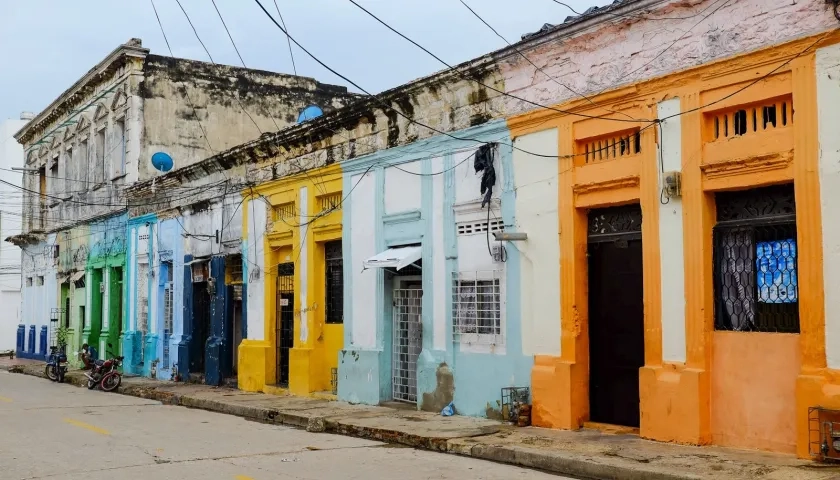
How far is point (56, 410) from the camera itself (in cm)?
1586

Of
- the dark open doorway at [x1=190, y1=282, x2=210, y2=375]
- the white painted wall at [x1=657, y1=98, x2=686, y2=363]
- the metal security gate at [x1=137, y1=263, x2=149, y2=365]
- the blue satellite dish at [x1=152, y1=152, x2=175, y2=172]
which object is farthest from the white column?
the metal security gate at [x1=137, y1=263, x2=149, y2=365]

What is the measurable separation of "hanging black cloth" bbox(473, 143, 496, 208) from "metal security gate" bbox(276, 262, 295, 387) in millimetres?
6117

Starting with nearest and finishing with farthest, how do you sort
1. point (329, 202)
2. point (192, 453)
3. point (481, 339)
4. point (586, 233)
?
point (192, 453)
point (586, 233)
point (481, 339)
point (329, 202)

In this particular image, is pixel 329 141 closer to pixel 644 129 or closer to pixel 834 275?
pixel 644 129

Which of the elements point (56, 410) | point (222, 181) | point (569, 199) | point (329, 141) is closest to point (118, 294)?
point (222, 181)

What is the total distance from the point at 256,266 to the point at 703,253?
1102 centimetres

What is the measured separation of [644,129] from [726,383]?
3056 mm

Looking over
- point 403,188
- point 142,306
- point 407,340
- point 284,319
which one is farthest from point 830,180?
point 142,306

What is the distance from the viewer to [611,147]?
36.5 feet

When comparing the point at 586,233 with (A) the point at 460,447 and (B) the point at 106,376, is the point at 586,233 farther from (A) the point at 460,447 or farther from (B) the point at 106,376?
(B) the point at 106,376

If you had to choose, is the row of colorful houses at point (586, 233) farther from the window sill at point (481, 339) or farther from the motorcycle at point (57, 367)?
the motorcycle at point (57, 367)

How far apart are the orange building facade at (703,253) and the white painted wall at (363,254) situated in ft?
13.8

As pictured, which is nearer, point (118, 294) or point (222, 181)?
point (222, 181)

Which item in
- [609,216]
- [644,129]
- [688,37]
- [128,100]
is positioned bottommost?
[609,216]
